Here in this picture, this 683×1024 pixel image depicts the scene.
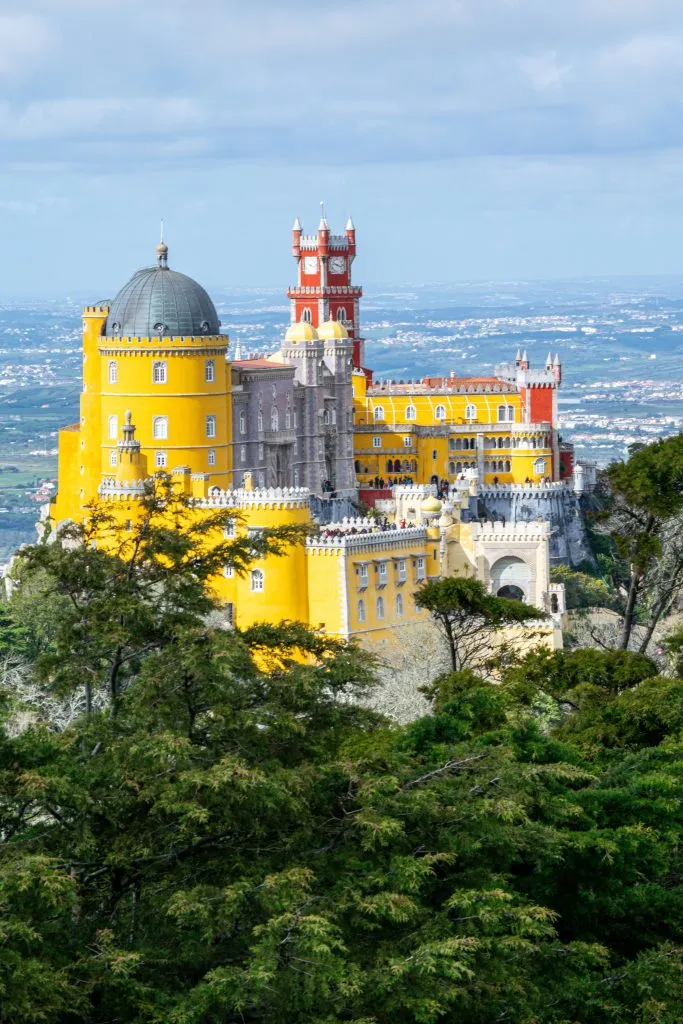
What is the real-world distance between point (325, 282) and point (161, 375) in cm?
3048

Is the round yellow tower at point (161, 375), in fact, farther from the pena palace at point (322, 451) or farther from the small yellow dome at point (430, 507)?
the small yellow dome at point (430, 507)

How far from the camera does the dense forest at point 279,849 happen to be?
115ft

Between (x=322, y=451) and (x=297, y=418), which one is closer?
(x=297, y=418)

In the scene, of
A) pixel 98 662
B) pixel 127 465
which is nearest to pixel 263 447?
pixel 127 465

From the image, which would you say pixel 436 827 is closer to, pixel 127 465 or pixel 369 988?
pixel 369 988

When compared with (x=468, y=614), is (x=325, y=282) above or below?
above

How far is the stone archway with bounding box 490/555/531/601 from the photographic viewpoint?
8912 centimetres

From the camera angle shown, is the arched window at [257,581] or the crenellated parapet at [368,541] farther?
the crenellated parapet at [368,541]

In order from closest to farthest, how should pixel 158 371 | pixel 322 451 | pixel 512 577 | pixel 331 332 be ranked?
pixel 512 577
pixel 158 371
pixel 322 451
pixel 331 332

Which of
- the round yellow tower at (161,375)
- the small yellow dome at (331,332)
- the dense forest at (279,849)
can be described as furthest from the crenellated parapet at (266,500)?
the dense forest at (279,849)

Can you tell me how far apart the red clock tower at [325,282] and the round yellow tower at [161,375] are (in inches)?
1070

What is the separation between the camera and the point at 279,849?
122 ft

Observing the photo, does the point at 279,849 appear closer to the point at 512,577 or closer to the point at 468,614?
the point at 468,614

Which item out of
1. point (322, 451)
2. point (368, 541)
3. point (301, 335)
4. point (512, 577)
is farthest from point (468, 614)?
point (301, 335)
